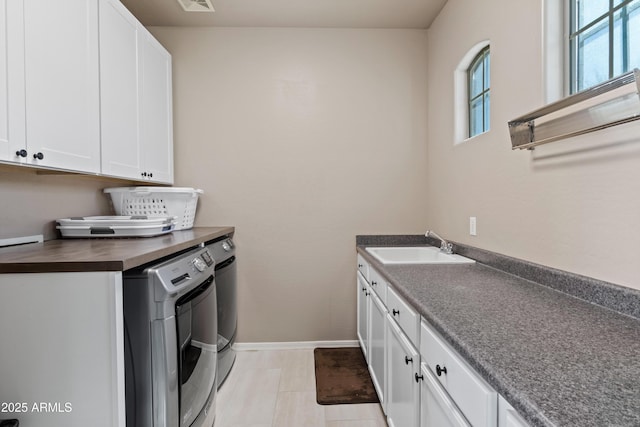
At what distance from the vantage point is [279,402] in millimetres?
2025

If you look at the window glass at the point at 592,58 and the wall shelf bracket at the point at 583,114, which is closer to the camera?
the wall shelf bracket at the point at 583,114

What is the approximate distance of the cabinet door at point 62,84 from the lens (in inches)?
52.6

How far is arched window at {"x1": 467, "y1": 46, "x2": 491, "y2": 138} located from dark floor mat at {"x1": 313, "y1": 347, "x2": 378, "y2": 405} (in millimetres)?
1830

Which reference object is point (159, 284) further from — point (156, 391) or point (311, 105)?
point (311, 105)

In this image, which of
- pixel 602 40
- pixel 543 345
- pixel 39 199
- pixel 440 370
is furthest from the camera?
pixel 39 199

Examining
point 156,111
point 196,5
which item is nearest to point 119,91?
point 156,111

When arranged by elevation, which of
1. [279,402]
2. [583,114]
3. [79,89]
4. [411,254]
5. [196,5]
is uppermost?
[196,5]

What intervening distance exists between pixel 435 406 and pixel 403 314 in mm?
382

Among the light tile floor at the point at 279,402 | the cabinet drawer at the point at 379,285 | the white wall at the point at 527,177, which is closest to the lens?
the white wall at the point at 527,177

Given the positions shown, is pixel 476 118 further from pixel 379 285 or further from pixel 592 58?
pixel 379 285

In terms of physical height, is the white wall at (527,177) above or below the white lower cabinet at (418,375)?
above

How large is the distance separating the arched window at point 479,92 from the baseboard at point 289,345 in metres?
1.92

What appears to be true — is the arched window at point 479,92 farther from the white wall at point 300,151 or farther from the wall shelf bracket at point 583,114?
the wall shelf bracket at point 583,114

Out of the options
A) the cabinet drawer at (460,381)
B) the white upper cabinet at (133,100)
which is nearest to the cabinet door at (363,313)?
the cabinet drawer at (460,381)
